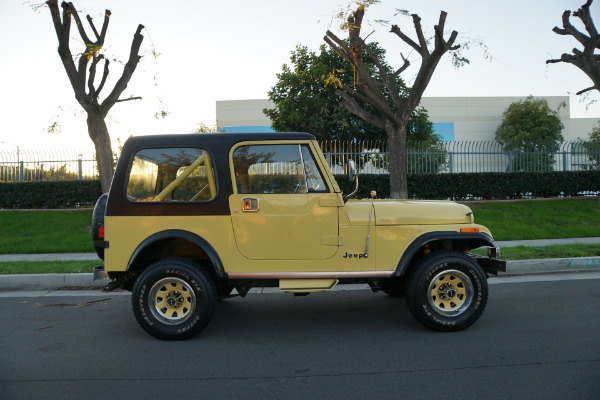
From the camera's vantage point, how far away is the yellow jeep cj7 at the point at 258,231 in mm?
4883

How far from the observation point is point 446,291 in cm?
499

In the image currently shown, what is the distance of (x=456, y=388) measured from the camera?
356cm

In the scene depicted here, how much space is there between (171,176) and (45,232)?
9527 millimetres

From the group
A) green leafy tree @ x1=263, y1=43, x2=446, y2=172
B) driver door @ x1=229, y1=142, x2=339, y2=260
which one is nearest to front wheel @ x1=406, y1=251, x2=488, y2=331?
driver door @ x1=229, y1=142, x2=339, y2=260

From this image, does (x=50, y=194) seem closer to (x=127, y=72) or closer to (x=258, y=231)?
(x=127, y=72)

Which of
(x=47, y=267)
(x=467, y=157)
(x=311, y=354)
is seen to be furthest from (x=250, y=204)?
(x=467, y=157)

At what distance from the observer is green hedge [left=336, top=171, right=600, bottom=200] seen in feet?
51.1

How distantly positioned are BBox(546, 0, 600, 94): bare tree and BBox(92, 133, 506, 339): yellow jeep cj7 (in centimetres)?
1392

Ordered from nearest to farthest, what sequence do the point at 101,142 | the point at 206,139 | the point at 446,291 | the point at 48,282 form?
the point at 446,291 → the point at 206,139 → the point at 48,282 → the point at 101,142

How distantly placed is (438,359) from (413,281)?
0.92m

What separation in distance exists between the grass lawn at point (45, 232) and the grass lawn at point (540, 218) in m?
10.4

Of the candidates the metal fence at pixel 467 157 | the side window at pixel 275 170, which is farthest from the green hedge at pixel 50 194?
the side window at pixel 275 170

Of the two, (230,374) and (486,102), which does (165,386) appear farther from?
(486,102)

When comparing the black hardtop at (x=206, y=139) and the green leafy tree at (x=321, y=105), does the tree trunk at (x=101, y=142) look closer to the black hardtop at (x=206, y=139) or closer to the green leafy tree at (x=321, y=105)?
the black hardtop at (x=206, y=139)
